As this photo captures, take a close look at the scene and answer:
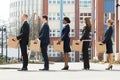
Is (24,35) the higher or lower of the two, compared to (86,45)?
higher

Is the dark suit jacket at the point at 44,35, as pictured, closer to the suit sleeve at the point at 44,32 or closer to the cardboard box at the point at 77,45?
the suit sleeve at the point at 44,32

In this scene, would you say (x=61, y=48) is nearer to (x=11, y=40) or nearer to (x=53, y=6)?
(x=11, y=40)

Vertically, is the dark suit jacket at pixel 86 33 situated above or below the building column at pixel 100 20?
below

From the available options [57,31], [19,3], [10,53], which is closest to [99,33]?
[10,53]

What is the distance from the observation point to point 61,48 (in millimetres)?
21406

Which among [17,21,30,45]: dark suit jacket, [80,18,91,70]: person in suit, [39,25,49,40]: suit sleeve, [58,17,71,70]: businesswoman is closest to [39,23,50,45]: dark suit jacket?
[39,25,49,40]: suit sleeve

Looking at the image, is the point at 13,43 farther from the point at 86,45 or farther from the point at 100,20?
the point at 100,20

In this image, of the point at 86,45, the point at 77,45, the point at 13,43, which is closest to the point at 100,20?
the point at 77,45

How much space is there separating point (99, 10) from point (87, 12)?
3528 cm

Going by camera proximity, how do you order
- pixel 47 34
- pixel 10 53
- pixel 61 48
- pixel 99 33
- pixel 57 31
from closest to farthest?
pixel 47 34
pixel 61 48
pixel 10 53
pixel 99 33
pixel 57 31
